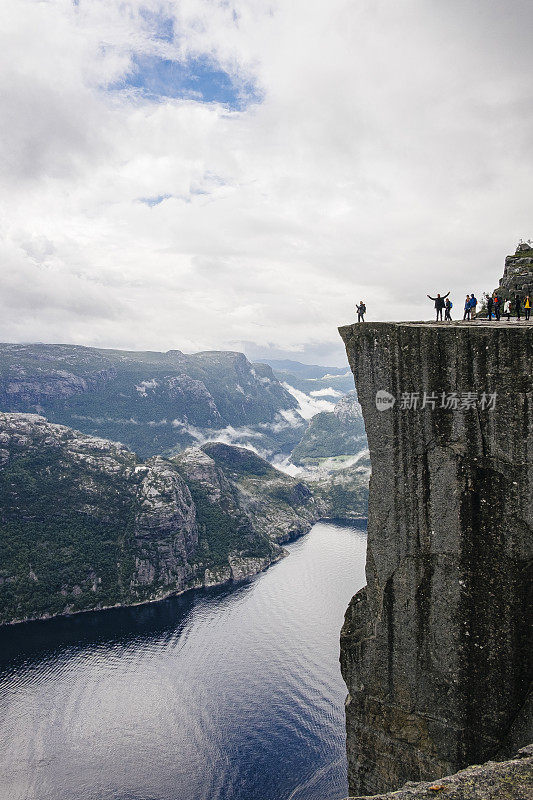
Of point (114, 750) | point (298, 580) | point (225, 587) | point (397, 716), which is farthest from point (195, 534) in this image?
point (397, 716)

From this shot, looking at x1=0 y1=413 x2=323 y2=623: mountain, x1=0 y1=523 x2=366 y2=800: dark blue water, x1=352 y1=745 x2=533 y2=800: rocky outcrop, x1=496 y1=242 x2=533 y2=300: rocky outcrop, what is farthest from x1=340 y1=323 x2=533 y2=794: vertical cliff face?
x1=0 y1=413 x2=323 y2=623: mountain

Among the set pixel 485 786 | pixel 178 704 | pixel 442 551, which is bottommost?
pixel 178 704

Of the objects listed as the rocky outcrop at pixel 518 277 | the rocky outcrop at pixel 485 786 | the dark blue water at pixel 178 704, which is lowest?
the dark blue water at pixel 178 704

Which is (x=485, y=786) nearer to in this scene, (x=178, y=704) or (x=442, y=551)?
(x=442, y=551)

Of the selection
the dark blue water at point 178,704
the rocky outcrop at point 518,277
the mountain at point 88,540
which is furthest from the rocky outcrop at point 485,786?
the mountain at point 88,540

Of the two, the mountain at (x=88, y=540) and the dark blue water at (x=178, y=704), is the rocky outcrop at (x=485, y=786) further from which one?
the mountain at (x=88, y=540)

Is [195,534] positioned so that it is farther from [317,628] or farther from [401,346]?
[401,346]

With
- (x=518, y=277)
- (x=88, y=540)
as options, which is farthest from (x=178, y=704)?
(x=518, y=277)
